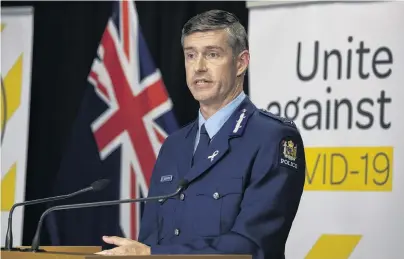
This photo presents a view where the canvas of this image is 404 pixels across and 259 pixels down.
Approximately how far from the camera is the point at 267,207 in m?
2.22

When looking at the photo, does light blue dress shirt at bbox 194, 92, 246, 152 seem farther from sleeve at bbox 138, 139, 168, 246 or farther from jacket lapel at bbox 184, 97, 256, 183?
sleeve at bbox 138, 139, 168, 246

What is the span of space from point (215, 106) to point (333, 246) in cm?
178

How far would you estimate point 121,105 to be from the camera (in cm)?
461

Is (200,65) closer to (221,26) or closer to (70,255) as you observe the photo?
(221,26)

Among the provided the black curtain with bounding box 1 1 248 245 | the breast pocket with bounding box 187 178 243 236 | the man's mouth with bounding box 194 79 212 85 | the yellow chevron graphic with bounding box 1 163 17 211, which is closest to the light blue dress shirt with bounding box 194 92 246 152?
the man's mouth with bounding box 194 79 212 85

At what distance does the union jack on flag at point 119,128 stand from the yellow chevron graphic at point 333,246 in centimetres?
101

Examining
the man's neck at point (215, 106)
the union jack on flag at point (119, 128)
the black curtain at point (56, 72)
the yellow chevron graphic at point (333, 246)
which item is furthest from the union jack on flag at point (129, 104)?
the man's neck at point (215, 106)

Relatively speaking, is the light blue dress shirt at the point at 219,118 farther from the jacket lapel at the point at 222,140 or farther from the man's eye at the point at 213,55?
the man's eye at the point at 213,55

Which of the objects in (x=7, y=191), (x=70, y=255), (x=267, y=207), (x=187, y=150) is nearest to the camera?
(x=70, y=255)

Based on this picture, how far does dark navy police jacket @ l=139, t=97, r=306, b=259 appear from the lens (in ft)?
7.16

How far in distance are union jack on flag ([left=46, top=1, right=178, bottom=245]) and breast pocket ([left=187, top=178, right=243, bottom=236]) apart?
2154 mm

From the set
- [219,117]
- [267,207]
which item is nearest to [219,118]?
[219,117]

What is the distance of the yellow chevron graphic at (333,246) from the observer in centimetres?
402

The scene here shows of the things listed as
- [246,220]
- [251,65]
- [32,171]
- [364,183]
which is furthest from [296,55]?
[246,220]
